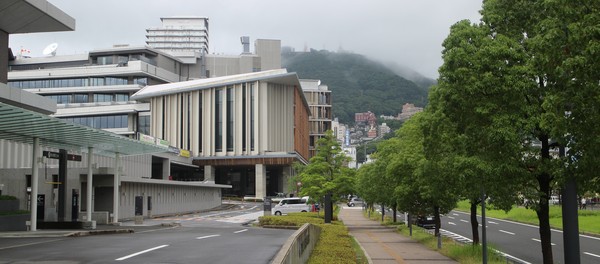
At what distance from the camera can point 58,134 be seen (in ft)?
88.2

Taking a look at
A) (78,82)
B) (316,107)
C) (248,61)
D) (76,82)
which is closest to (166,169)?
(78,82)

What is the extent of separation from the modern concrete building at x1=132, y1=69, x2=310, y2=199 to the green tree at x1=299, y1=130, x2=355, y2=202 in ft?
141

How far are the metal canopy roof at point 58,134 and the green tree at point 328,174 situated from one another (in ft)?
38.5

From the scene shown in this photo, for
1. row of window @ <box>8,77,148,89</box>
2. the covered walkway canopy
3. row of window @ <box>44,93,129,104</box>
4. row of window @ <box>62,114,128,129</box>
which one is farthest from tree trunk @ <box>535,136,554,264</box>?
row of window @ <box>44,93,129,104</box>

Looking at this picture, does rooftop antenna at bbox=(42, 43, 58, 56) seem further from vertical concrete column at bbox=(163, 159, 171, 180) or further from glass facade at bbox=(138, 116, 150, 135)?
vertical concrete column at bbox=(163, 159, 171, 180)

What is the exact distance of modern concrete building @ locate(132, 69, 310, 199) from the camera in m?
87.7

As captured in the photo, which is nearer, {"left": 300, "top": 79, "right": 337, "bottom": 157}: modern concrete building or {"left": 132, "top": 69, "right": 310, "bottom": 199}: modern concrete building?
{"left": 132, "top": 69, "right": 310, "bottom": 199}: modern concrete building

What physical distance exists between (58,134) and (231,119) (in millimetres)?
61785

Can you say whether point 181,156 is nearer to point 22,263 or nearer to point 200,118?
point 200,118

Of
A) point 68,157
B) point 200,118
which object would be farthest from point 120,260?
point 200,118

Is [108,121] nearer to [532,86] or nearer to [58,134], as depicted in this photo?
[58,134]

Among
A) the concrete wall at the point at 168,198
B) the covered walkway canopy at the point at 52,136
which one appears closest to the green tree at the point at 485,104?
the covered walkway canopy at the point at 52,136

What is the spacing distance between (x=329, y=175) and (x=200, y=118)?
160 ft

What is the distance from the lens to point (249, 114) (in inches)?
3450
